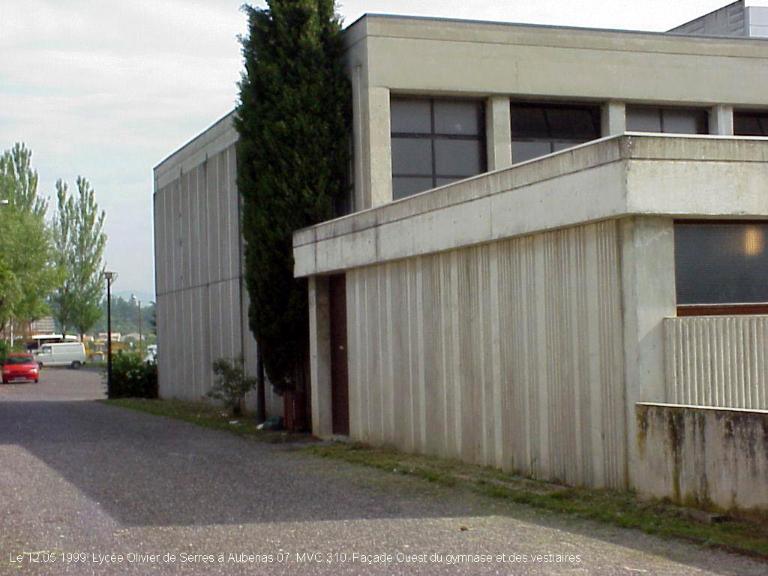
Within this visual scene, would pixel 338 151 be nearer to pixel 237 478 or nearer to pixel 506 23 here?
pixel 506 23

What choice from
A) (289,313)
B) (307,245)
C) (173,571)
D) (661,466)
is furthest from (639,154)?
(289,313)

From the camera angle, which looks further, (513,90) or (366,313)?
(513,90)

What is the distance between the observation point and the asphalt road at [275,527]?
897 centimetres

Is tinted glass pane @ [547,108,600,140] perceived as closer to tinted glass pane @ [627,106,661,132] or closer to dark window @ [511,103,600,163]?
dark window @ [511,103,600,163]

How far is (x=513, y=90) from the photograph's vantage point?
21.7m

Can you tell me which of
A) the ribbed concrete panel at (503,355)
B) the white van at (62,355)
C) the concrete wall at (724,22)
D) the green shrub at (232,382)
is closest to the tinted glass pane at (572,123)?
the ribbed concrete panel at (503,355)

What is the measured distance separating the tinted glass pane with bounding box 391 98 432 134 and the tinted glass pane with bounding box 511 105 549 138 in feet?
5.54

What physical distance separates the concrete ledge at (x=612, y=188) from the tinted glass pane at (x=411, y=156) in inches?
225

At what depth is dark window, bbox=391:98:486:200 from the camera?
69.7 feet

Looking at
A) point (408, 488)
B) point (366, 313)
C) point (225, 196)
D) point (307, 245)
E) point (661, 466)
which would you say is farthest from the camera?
point (225, 196)

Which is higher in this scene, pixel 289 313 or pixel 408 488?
pixel 289 313

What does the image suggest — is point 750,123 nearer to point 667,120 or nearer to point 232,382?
point 667,120

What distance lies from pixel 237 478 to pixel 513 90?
9.88 m

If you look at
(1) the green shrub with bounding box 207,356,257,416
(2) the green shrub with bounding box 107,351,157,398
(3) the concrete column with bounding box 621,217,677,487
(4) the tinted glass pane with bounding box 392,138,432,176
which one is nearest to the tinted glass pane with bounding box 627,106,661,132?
(4) the tinted glass pane with bounding box 392,138,432,176
